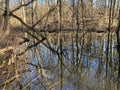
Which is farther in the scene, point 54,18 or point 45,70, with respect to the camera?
point 54,18

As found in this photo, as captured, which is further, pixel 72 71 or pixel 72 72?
pixel 72 71

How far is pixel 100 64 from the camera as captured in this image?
9758 mm

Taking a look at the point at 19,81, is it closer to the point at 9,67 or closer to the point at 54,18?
the point at 9,67

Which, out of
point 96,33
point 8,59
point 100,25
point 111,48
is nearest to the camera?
point 8,59

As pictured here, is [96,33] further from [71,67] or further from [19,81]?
[19,81]

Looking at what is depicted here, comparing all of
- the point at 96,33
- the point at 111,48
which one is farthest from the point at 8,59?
the point at 96,33

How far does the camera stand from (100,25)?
70.9 feet

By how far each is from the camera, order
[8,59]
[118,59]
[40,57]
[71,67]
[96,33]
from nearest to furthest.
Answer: [8,59] < [71,67] < [118,59] < [40,57] < [96,33]

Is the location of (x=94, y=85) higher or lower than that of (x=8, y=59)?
lower

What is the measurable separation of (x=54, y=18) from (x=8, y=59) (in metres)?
17.4

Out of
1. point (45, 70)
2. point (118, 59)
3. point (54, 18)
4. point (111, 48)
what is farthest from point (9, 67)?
point (54, 18)

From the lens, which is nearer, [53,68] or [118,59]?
[53,68]

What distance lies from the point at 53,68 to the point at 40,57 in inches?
78.0

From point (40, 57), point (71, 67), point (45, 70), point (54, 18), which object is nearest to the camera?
point (45, 70)
